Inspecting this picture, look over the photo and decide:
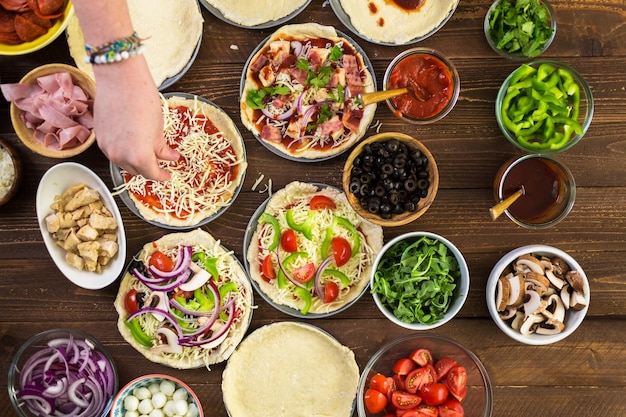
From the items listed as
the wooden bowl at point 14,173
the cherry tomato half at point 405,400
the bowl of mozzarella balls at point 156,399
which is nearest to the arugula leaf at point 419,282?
the cherry tomato half at point 405,400

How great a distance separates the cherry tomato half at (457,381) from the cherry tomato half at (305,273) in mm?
1103

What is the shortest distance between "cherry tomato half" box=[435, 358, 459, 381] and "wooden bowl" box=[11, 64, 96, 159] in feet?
8.67

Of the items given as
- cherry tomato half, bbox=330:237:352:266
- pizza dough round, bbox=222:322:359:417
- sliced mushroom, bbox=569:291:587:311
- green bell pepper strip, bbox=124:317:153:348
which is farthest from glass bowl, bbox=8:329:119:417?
sliced mushroom, bbox=569:291:587:311

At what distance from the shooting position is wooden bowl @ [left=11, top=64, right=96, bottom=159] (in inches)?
148

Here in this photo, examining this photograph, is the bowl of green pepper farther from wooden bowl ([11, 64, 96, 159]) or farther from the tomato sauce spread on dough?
wooden bowl ([11, 64, 96, 159])

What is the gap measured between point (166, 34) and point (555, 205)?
9.03 ft

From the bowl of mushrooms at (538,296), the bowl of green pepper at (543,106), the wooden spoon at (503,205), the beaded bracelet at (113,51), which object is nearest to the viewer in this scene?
the beaded bracelet at (113,51)

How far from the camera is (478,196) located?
4.07 metres

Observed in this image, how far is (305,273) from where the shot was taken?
3910mm

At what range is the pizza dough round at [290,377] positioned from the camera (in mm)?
4051

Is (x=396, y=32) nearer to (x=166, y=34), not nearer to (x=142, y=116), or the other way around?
(x=166, y=34)

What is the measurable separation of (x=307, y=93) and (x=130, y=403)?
7.62 feet

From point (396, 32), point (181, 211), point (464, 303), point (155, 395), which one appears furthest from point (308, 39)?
point (155, 395)

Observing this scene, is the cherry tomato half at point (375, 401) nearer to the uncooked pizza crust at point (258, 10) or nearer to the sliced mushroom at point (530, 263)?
the sliced mushroom at point (530, 263)
